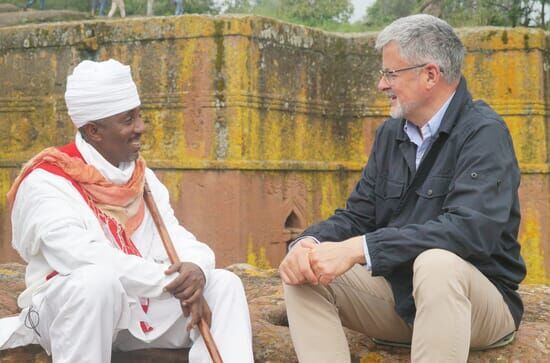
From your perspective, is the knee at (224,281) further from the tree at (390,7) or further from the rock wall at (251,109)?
the tree at (390,7)

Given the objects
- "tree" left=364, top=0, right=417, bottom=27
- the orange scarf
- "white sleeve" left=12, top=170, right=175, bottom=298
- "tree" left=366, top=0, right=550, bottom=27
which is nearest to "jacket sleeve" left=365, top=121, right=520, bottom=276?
"white sleeve" left=12, top=170, right=175, bottom=298

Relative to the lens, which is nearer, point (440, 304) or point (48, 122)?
point (440, 304)

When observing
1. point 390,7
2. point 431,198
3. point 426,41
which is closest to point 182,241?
point 431,198

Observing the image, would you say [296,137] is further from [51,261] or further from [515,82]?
[51,261]

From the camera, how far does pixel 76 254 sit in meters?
3.55

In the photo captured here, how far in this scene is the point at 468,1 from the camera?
16953 millimetres

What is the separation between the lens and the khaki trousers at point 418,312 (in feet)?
10.4

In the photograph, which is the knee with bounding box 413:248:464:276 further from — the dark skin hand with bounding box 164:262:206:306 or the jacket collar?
the dark skin hand with bounding box 164:262:206:306

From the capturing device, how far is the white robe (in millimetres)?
3568

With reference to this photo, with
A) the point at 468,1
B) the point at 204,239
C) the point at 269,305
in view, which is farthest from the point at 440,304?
the point at 468,1

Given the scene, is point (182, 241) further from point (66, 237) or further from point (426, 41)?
point (426, 41)

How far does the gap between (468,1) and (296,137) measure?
8103 millimetres

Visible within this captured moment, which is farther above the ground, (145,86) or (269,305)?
(145,86)

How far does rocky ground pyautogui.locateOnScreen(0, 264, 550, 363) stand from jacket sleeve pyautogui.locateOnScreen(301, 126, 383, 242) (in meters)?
0.50
